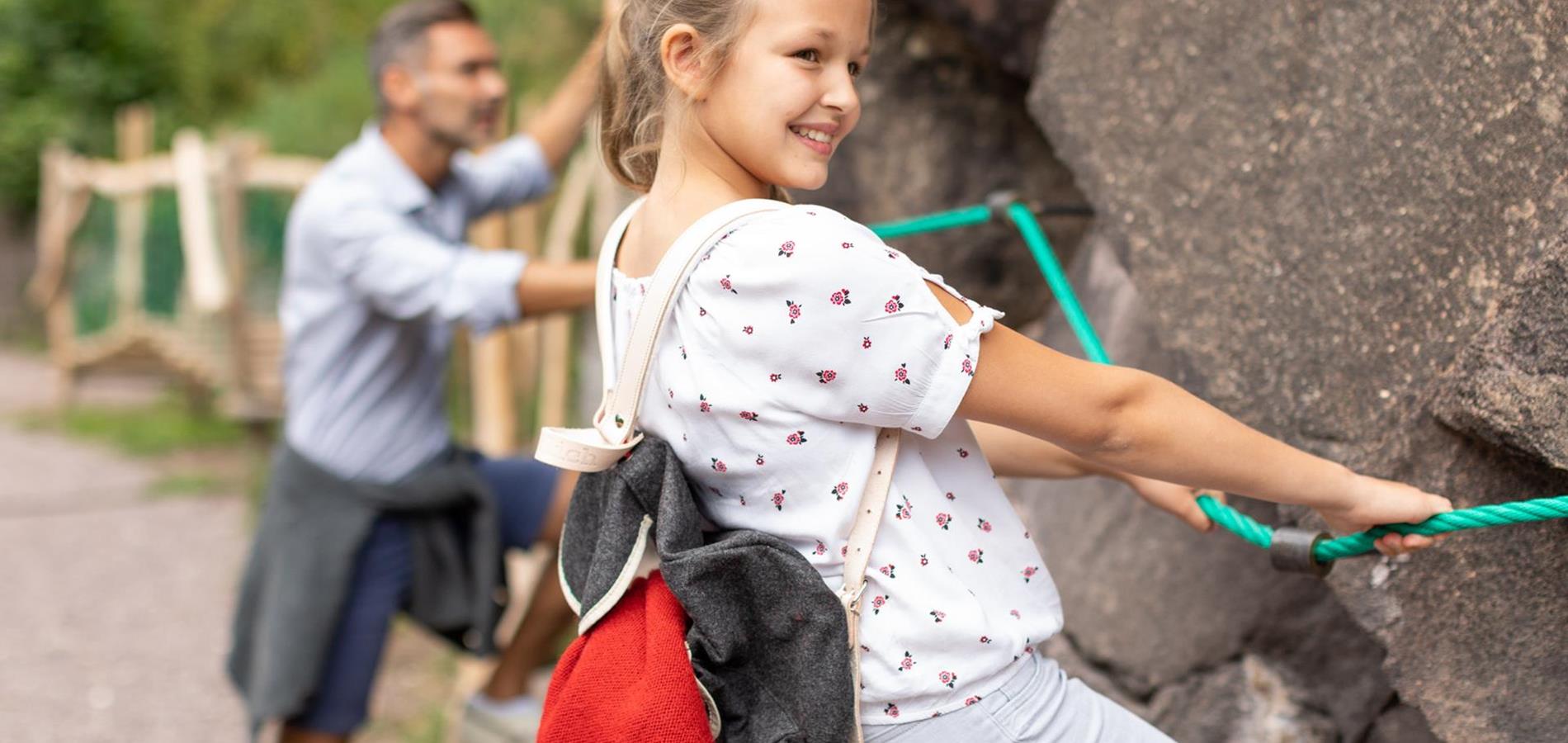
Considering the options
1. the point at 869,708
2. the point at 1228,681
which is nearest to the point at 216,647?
the point at 1228,681

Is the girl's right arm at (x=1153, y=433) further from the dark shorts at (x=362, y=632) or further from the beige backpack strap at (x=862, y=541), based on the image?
the dark shorts at (x=362, y=632)

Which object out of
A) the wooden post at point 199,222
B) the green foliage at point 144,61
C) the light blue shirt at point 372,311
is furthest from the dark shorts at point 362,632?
the green foliage at point 144,61

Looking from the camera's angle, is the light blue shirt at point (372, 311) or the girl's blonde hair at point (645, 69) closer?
the girl's blonde hair at point (645, 69)

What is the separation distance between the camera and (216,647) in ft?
15.0

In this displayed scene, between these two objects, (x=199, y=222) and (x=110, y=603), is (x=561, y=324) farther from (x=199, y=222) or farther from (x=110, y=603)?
(x=199, y=222)

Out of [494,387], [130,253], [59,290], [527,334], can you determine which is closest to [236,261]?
[130,253]

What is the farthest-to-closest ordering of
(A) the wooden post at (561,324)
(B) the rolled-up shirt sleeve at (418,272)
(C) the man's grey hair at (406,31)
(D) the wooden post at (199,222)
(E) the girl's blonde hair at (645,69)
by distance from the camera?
(D) the wooden post at (199,222)
(A) the wooden post at (561,324)
(C) the man's grey hair at (406,31)
(B) the rolled-up shirt sleeve at (418,272)
(E) the girl's blonde hair at (645,69)

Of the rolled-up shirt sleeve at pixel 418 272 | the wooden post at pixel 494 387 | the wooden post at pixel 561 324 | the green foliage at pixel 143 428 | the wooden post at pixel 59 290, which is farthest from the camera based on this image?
the wooden post at pixel 59 290

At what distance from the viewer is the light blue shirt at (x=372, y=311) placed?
2688 mm

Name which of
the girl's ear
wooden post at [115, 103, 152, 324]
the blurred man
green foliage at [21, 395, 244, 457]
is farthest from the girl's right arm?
wooden post at [115, 103, 152, 324]

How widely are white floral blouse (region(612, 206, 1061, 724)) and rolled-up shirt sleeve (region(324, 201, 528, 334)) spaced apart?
1196mm

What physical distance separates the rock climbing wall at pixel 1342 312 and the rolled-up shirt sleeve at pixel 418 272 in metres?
1.04

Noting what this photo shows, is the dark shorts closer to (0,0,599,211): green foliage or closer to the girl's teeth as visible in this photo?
the girl's teeth

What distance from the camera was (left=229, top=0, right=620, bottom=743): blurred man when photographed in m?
2.71
